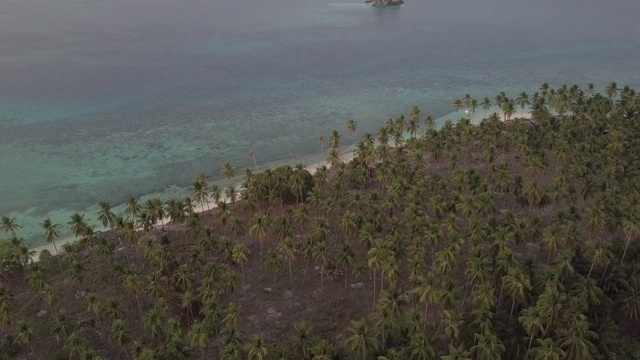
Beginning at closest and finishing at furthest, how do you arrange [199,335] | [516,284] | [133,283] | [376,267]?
[199,335], [516,284], [133,283], [376,267]

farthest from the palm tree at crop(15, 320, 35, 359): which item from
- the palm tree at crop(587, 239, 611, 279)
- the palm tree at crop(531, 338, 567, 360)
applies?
the palm tree at crop(587, 239, 611, 279)

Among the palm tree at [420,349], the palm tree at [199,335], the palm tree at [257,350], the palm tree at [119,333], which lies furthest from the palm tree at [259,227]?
the palm tree at [420,349]

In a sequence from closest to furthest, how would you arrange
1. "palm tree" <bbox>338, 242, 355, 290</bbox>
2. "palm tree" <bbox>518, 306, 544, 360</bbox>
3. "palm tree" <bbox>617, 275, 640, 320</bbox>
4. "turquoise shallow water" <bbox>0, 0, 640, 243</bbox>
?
"palm tree" <bbox>518, 306, 544, 360</bbox>, "palm tree" <bbox>617, 275, 640, 320</bbox>, "palm tree" <bbox>338, 242, 355, 290</bbox>, "turquoise shallow water" <bbox>0, 0, 640, 243</bbox>

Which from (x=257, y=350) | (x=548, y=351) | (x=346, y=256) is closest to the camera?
(x=548, y=351)

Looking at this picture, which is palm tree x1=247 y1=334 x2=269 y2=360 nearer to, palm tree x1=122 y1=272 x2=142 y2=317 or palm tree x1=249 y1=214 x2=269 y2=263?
palm tree x1=122 y1=272 x2=142 y2=317

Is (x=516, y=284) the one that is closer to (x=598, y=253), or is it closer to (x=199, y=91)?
(x=598, y=253)

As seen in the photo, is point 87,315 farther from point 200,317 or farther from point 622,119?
point 622,119

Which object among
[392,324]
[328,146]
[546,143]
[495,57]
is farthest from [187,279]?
[495,57]

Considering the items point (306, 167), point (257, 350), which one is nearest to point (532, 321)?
point (257, 350)
